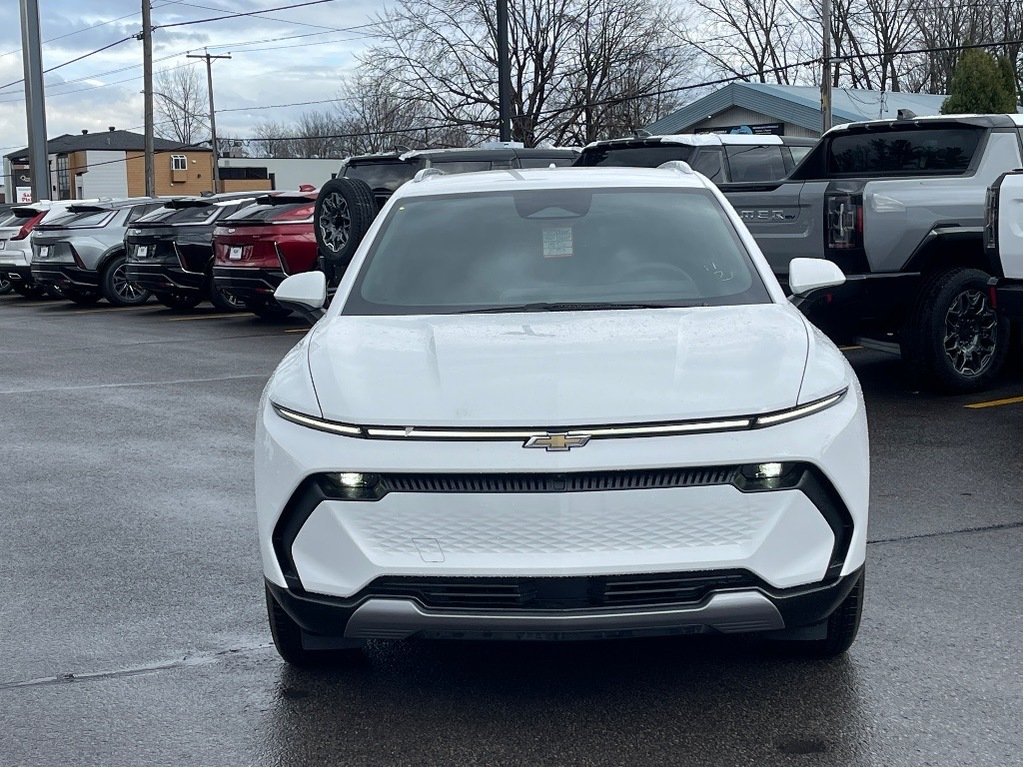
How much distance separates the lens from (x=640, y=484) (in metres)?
3.56

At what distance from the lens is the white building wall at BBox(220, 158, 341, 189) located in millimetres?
106562

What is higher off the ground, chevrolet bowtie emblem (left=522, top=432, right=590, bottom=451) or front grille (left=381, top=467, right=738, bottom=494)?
chevrolet bowtie emblem (left=522, top=432, right=590, bottom=451)

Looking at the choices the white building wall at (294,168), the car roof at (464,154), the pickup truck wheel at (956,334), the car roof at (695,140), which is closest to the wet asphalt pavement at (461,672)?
the pickup truck wheel at (956,334)

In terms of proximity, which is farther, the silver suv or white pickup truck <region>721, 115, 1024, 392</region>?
the silver suv

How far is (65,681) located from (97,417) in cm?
610

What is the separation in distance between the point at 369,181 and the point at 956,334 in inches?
320

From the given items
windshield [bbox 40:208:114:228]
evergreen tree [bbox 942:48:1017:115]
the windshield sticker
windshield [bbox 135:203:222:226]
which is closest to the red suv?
windshield [bbox 135:203:222:226]

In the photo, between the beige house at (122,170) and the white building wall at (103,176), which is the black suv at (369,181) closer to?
the beige house at (122,170)

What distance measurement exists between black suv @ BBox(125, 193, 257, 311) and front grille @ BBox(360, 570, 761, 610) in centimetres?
1472

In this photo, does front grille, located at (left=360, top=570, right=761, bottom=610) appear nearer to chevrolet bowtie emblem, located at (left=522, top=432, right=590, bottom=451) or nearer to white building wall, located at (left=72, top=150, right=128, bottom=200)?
chevrolet bowtie emblem, located at (left=522, top=432, right=590, bottom=451)

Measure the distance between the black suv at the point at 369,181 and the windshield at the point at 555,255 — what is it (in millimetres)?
8832

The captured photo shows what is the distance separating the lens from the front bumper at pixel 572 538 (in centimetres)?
355

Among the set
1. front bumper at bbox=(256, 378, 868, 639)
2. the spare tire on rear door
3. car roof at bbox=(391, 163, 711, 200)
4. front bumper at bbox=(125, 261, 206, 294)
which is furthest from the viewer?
front bumper at bbox=(125, 261, 206, 294)

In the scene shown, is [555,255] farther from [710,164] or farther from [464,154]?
[464,154]
